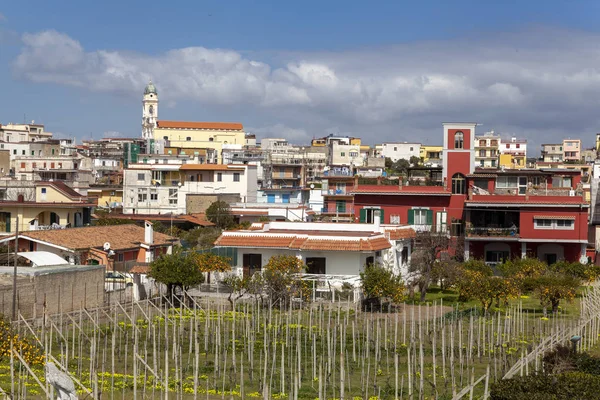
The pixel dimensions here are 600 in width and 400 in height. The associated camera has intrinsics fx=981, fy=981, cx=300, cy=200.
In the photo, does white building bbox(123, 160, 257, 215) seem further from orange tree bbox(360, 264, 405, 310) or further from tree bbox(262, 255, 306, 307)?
orange tree bbox(360, 264, 405, 310)

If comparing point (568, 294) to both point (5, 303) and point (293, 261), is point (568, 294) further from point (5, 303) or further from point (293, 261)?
point (5, 303)

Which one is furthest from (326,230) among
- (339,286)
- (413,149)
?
(413,149)

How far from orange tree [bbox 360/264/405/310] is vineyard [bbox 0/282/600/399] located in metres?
1.16

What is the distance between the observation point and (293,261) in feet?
117

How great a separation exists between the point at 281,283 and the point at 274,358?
1158cm

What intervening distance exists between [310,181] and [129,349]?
67.6m

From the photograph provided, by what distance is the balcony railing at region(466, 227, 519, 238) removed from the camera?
157 feet

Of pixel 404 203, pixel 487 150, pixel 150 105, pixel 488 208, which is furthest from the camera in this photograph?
pixel 150 105

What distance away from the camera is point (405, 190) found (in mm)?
51156

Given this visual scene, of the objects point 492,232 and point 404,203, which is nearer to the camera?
point 492,232

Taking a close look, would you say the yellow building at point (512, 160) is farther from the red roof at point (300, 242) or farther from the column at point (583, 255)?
the red roof at point (300, 242)

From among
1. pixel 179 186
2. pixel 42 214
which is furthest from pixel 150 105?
pixel 42 214

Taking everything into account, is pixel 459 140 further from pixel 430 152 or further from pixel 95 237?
pixel 430 152

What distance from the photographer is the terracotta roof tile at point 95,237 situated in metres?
37.9
